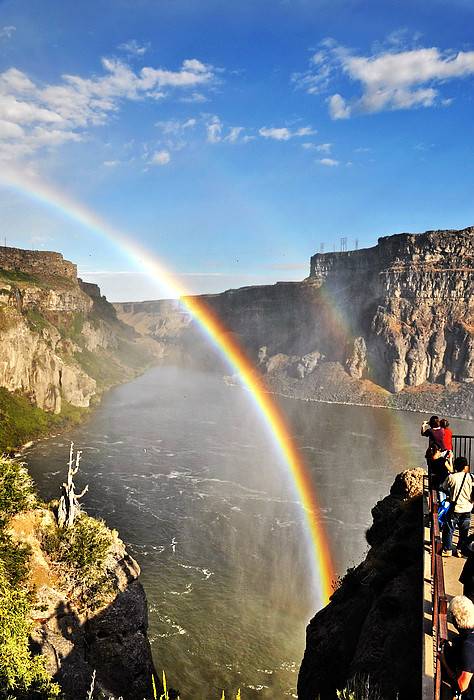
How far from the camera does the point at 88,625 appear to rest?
91.4 ft

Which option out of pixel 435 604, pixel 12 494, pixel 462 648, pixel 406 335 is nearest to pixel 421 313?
pixel 406 335

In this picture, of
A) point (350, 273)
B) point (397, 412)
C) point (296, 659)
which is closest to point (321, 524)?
point (296, 659)

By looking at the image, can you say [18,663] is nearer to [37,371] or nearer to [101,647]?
[101,647]

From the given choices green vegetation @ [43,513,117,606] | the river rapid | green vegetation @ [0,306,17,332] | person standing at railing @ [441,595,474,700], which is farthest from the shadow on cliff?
green vegetation @ [0,306,17,332]

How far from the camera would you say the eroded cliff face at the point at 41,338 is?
11669cm

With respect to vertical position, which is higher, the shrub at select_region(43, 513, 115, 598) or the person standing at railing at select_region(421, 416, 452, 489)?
the person standing at railing at select_region(421, 416, 452, 489)

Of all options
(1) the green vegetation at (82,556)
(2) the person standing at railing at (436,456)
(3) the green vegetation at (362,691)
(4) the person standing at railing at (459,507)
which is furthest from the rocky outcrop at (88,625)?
(2) the person standing at railing at (436,456)

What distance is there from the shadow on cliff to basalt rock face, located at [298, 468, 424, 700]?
1040 cm

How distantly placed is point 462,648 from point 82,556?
84.9 feet

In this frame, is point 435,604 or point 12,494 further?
point 12,494

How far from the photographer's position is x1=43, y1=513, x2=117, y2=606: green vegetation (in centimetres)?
2891

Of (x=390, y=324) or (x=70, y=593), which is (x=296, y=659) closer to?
(x=70, y=593)

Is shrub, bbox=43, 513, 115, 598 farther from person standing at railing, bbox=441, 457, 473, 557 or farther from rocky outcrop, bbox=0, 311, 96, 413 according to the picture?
rocky outcrop, bbox=0, 311, 96, 413

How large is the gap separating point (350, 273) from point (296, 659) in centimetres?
16683
